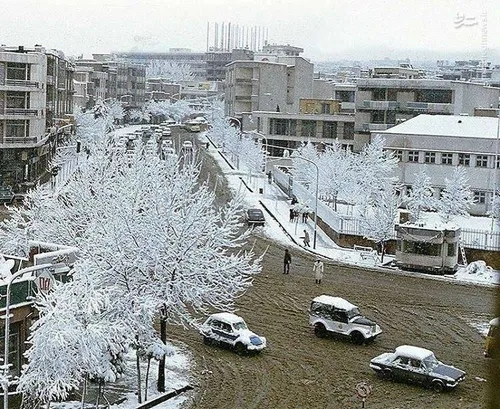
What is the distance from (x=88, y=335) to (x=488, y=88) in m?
34.6

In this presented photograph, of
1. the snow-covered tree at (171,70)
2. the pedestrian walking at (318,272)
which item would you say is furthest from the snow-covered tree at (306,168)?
the snow-covered tree at (171,70)

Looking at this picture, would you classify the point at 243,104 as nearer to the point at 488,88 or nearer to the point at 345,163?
the point at 488,88

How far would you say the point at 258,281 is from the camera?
15.4 m

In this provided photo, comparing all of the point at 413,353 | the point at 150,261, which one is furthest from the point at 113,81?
the point at 413,353

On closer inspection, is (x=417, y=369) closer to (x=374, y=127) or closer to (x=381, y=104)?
(x=374, y=127)

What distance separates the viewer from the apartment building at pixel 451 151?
78.0ft

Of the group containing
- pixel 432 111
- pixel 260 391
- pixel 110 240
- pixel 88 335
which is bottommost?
pixel 260 391

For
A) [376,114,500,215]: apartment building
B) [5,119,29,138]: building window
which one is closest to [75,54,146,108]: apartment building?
[5,119,29,138]: building window

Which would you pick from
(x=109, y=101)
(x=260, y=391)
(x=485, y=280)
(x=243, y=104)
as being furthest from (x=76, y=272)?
(x=109, y=101)

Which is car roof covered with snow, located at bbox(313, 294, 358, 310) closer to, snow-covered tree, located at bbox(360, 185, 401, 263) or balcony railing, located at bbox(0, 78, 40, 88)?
snow-covered tree, located at bbox(360, 185, 401, 263)

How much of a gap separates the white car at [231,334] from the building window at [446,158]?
15267mm

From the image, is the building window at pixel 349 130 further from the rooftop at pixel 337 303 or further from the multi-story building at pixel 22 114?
the rooftop at pixel 337 303

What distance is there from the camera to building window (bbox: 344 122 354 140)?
37.7m

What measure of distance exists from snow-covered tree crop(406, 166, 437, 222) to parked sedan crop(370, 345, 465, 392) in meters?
9.92
